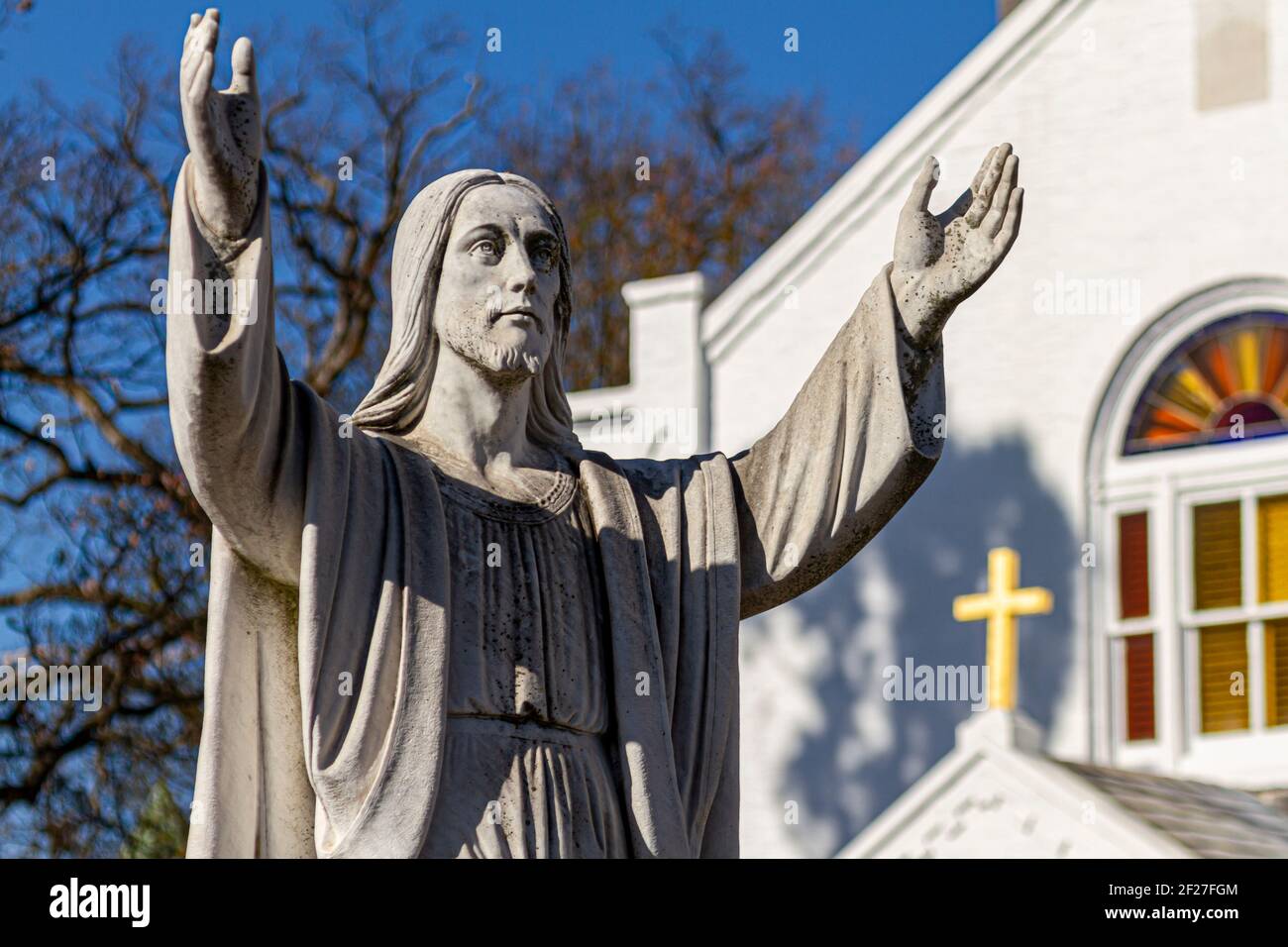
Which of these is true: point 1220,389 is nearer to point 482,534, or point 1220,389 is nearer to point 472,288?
point 472,288

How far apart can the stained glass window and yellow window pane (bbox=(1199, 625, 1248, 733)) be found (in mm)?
1588

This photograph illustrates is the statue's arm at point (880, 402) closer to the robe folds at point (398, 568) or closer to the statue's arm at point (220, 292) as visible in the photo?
the robe folds at point (398, 568)

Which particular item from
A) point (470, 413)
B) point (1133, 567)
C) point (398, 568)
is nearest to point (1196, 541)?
point (1133, 567)

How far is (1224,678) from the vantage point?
89.0 feet

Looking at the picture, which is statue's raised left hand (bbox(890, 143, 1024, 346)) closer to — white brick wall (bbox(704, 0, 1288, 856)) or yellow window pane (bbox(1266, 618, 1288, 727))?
yellow window pane (bbox(1266, 618, 1288, 727))

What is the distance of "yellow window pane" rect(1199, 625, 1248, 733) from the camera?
2692 cm

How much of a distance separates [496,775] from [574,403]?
21.2 m

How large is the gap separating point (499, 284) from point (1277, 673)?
1996 cm

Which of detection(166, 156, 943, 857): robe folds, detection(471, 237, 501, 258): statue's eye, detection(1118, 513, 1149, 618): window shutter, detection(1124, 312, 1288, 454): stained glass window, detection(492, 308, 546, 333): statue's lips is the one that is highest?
detection(1124, 312, 1288, 454): stained glass window

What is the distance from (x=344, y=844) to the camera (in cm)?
734

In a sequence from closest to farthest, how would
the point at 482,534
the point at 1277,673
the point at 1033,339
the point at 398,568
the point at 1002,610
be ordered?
1. the point at 398,568
2. the point at 482,534
3. the point at 1002,610
4. the point at 1277,673
5. the point at 1033,339

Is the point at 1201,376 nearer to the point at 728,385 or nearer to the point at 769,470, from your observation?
the point at 728,385

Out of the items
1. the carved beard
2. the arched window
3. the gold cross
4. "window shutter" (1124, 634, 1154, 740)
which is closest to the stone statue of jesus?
the carved beard
